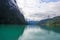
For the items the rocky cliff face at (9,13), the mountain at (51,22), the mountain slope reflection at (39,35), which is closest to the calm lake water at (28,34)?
the mountain slope reflection at (39,35)

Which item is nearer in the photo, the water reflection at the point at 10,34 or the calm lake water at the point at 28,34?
the water reflection at the point at 10,34

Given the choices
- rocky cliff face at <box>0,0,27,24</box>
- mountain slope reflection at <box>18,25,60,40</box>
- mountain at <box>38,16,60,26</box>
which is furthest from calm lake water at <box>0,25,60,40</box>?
mountain at <box>38,16,60,26</box>

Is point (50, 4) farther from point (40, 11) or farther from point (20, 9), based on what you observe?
point (20, 9)

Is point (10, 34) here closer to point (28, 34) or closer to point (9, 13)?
point (28, 34)

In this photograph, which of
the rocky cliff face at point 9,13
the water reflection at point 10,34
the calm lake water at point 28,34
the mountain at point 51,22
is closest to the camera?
the water reflection at point 10,34

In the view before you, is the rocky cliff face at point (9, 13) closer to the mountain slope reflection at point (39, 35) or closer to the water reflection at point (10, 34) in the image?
the water reflection at point (10, 34)

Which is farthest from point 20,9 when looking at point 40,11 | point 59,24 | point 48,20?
point 59,24

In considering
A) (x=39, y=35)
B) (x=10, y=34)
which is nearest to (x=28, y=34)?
(x=39, y=35)

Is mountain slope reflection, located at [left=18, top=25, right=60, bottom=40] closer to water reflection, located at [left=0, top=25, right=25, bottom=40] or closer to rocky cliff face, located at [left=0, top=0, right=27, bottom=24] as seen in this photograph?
water reflection, located at [left=0, top=25, right=25, bottom=40]
